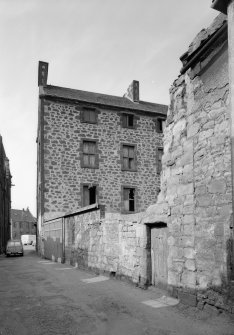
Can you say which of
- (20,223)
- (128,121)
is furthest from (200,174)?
(20,223)

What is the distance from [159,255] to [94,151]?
15.8 m

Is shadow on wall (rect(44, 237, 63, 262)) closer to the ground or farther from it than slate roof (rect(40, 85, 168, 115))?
closer to the ground

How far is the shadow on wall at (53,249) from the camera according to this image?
18.6m

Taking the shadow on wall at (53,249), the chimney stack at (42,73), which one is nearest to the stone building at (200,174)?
the shadow on wall at (53,249)

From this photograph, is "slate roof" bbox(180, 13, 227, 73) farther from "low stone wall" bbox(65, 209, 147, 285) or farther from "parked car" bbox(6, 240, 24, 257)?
"parked car" bbox(6, 240, 24, 257)

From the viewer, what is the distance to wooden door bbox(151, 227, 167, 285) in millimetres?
8117

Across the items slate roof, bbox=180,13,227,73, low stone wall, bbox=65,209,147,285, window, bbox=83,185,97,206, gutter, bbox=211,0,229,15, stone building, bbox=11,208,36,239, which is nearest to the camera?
gutter, bbox=211,0,229,15

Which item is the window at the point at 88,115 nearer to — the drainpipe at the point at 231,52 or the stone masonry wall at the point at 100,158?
the stone masonry wall at the point at 100,158

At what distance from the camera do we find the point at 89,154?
23.4 meters

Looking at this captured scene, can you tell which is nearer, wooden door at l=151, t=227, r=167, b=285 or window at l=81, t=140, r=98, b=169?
wooden door at l=151, t=227, r=167, b=285

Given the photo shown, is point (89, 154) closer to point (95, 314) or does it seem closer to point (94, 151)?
point (94, 151)

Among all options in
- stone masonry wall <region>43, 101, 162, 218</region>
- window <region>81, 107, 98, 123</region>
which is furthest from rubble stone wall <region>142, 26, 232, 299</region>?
window <region>81, 107, 98, 123</region>

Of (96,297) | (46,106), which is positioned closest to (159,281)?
(96,297)

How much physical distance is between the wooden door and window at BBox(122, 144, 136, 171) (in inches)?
612
